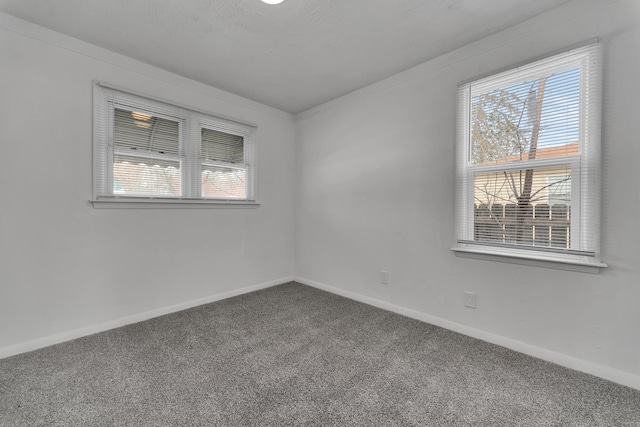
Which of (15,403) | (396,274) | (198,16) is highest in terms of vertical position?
(198,16)

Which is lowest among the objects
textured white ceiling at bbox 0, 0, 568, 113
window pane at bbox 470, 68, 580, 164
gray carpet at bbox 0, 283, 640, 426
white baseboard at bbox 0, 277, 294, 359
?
gray carpet at bbox 0, 283, 640, 426

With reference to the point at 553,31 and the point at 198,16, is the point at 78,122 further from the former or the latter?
the point at 553,31

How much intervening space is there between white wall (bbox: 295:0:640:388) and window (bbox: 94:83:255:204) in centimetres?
100

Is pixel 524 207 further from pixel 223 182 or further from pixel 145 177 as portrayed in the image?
pixel 145 177

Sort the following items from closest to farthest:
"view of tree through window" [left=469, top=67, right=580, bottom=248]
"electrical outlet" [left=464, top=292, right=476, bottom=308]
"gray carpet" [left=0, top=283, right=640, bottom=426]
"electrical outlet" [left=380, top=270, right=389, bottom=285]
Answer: "gray carpet" [left=0, top=283, right=640, bottom=426] < "view of tree through window" [left=469, top=67, right=580, bottom=248] < "electrical outlet" [left=464, top=292, right=476, bottom=308] < "electrical outlet" [left=380, top=270, right=389, bottom=285]

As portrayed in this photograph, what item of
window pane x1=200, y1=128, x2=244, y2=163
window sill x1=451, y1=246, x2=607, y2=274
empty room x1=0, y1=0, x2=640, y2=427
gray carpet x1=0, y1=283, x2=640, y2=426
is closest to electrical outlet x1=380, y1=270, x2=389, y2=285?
empty room x1=0, y1=0, x2=640, y2=427

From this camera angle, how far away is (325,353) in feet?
6.89

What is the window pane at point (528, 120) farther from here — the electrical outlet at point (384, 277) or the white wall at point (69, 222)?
the white wall at point (69, 222)

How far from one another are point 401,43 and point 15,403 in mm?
3582

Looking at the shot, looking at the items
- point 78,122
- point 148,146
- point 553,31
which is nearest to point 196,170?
point 148,146

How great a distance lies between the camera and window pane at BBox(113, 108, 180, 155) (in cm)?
258

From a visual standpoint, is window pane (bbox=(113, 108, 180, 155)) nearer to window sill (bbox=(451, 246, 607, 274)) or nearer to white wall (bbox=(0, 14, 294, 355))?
white wall (bbox=(0, 14, 294, 355))

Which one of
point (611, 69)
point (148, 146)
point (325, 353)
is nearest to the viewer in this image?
point (611, 69)

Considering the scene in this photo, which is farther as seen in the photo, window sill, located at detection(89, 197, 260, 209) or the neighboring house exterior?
window sill, located at detection(89, 197, 260, 209)
